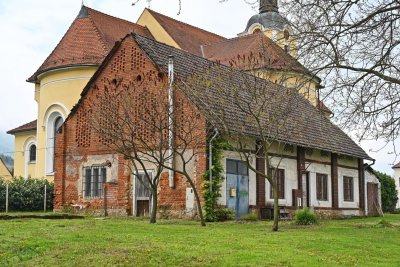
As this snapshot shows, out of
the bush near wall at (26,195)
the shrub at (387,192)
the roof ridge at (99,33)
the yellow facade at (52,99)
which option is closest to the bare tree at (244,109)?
the yellow facade at (52,99)

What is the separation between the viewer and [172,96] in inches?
967

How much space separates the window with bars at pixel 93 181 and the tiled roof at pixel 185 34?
18243 millimetres

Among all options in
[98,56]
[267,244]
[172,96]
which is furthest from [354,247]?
[98,56]

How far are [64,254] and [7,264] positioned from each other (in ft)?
3.59

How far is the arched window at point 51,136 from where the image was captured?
38969 mm

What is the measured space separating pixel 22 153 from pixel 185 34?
1578 centimetres

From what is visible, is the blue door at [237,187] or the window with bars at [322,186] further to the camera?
the window with bars at [322,186]

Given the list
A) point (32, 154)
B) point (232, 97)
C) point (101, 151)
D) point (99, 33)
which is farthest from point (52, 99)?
point (232, 97)

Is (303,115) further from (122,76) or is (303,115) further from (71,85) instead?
(71,85)

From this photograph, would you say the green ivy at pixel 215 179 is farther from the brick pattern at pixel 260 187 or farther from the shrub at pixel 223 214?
the brick pattern at pixel 260 187

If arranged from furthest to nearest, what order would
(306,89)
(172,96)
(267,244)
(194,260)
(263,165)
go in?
(263,165), (172,96), (306,89), (267,244), (194,260)

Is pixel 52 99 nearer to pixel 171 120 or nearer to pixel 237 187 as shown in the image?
pixel 171 120

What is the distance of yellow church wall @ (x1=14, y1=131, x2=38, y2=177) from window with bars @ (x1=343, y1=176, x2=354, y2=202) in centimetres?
2312

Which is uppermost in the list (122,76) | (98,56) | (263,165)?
(98,56)
